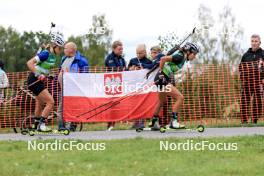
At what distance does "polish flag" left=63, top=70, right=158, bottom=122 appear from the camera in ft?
45.9

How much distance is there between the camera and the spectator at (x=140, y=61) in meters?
14.1

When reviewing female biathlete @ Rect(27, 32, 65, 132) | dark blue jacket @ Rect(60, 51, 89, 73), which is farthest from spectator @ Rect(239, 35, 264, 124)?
female biathlete @ Rect(27, 32, 65, 132)

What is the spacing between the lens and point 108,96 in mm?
14133

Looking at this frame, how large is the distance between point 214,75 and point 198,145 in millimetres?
6936

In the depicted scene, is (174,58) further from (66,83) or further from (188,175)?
(188,175)

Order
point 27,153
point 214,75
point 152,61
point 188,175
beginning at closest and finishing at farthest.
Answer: point 188,175
point 27,153
point 152,61
point 214,75

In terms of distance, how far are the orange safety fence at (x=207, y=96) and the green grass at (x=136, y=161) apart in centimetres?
510

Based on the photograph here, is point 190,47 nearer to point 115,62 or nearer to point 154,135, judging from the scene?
point 154,135

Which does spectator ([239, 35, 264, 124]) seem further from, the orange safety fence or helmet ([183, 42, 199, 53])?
helmet ([183, 42, 199, 53])

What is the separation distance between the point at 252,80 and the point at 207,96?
1.65 meters

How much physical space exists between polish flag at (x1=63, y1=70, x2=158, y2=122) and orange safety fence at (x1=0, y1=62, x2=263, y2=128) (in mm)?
499

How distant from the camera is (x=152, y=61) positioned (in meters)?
13.8

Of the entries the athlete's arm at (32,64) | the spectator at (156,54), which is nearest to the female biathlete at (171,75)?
the spectator at (156,54)

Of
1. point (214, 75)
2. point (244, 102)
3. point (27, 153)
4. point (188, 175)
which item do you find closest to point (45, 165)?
point (27, 153)
